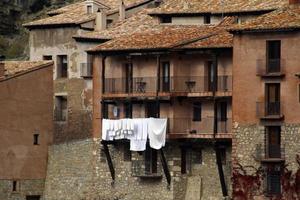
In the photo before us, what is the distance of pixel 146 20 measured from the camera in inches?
4035

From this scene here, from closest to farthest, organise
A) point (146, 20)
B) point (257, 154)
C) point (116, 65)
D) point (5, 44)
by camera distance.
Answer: point (257, 154) < point (116, 65) < point (146, 20) < point (5, 44)

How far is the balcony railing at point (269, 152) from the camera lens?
8519 cm

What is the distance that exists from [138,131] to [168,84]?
2873 millimetres

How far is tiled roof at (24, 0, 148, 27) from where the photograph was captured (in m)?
106

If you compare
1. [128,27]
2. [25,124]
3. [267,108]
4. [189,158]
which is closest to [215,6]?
[128,27]

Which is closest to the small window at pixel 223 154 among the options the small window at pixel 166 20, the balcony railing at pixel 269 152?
the balcony railing at pixel 269 152

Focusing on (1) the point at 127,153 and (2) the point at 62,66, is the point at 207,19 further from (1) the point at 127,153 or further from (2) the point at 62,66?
(2) the point at 62,66

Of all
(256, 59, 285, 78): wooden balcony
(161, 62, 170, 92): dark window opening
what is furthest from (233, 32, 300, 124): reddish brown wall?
(161, 62, 170, 92): dark window opening

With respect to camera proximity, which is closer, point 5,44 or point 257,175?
point 257,175

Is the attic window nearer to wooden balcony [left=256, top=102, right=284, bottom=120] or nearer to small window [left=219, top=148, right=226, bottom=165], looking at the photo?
small window [left=219, top=148, right=226, bottom=165]

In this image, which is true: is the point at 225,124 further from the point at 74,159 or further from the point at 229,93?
the point at 74,159

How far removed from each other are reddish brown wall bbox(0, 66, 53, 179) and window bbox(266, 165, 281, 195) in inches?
663

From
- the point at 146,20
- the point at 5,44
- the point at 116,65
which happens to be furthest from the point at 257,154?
the point at 5,44

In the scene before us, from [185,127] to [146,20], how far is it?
13.4m
